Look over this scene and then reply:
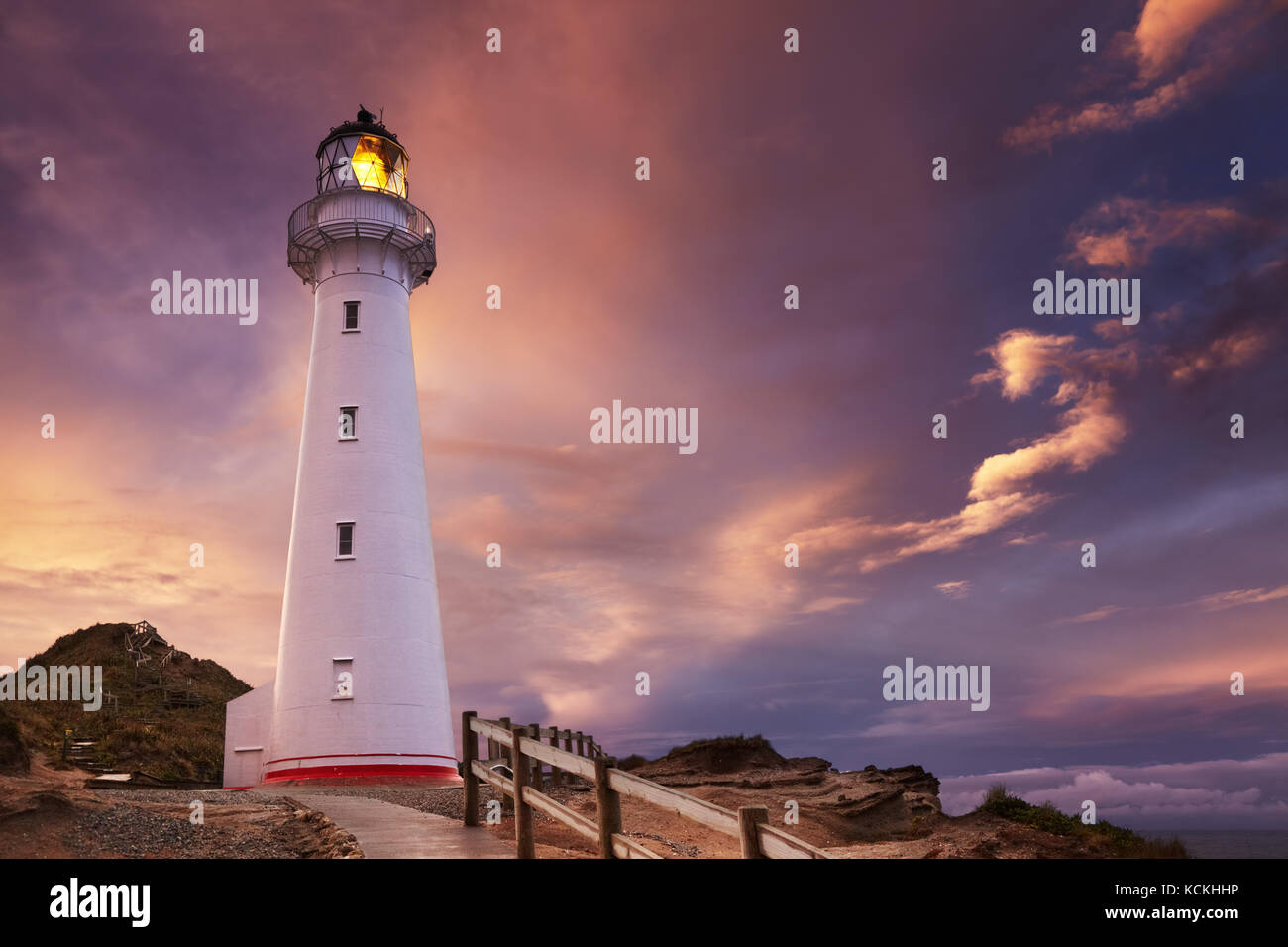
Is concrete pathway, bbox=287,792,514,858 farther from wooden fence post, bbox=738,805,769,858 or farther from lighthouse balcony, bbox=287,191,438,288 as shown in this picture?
lighthouse balcony, bbox=287,191,438,288

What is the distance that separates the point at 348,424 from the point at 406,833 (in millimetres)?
14592

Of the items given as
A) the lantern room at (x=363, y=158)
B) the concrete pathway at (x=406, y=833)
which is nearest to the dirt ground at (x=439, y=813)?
the concrete pathway at (x=406, y=833)

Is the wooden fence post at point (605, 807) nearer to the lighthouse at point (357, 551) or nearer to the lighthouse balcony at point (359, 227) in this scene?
the lighthouse at point (357, 551)

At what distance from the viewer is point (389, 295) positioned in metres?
26.9

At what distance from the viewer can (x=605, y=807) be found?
9.34 m

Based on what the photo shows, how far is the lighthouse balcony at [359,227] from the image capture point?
26.6m

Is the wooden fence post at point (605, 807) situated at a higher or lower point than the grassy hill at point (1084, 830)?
higher

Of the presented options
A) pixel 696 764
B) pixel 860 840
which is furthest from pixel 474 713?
pixel 696 764

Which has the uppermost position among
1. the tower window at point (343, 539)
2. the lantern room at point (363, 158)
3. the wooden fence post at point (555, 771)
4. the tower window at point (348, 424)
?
the lantern room at point (363, 158)

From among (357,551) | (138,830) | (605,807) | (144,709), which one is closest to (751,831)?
(605,807)

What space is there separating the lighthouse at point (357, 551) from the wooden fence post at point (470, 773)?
978cm

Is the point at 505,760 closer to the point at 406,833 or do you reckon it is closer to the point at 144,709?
the point at 406,833

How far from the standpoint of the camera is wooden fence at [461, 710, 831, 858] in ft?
22.2

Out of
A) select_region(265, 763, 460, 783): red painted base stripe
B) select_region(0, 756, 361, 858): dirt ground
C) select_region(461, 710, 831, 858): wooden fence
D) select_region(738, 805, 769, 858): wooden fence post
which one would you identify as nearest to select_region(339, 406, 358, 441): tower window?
select_region(265, 763, 460, 783): red painted base stripe
